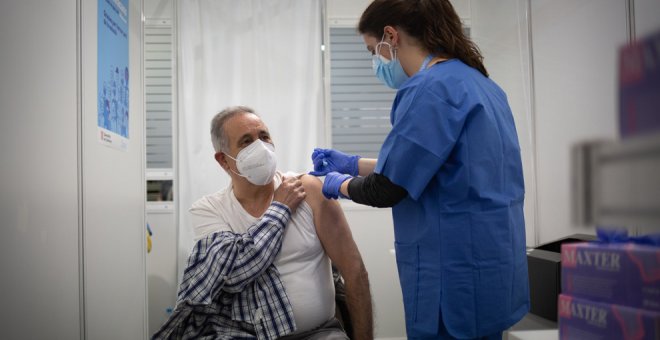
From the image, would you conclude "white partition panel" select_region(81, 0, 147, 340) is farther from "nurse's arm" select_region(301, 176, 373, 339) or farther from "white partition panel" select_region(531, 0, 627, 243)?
"white partition panel" select_region(531, 0, 627, 243)

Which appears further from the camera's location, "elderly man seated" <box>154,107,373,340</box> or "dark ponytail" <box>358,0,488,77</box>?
"elderly man seated" <box>154,107,373,340</box>

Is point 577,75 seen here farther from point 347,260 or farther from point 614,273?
point 347,260

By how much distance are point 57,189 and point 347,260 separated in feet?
3.14

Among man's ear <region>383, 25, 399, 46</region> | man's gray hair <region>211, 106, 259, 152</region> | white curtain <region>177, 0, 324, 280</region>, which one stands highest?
white curtain <region>177, 0, 324, 280</region>

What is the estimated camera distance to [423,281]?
3.70 ft

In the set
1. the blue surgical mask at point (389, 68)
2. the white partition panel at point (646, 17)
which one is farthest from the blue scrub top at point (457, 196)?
the white partition panel at point (646, 17)

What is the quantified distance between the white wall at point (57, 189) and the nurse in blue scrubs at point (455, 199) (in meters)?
0.87

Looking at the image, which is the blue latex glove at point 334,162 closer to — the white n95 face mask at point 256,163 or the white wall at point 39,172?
the white n95 face mask at point 256,163

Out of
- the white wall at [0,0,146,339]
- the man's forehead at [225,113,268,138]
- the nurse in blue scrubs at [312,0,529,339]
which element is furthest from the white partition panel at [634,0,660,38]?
the man's forehead at [225,113,268,138]

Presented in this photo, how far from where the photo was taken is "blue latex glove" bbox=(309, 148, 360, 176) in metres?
1.71

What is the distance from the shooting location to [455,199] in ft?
3.56

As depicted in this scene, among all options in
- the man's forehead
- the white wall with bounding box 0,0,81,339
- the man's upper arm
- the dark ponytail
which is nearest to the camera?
Result: the white wall with bounding box 0,0,81,339

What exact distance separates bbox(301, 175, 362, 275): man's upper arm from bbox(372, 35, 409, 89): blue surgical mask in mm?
509

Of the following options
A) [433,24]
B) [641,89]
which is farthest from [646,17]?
[433,24]
